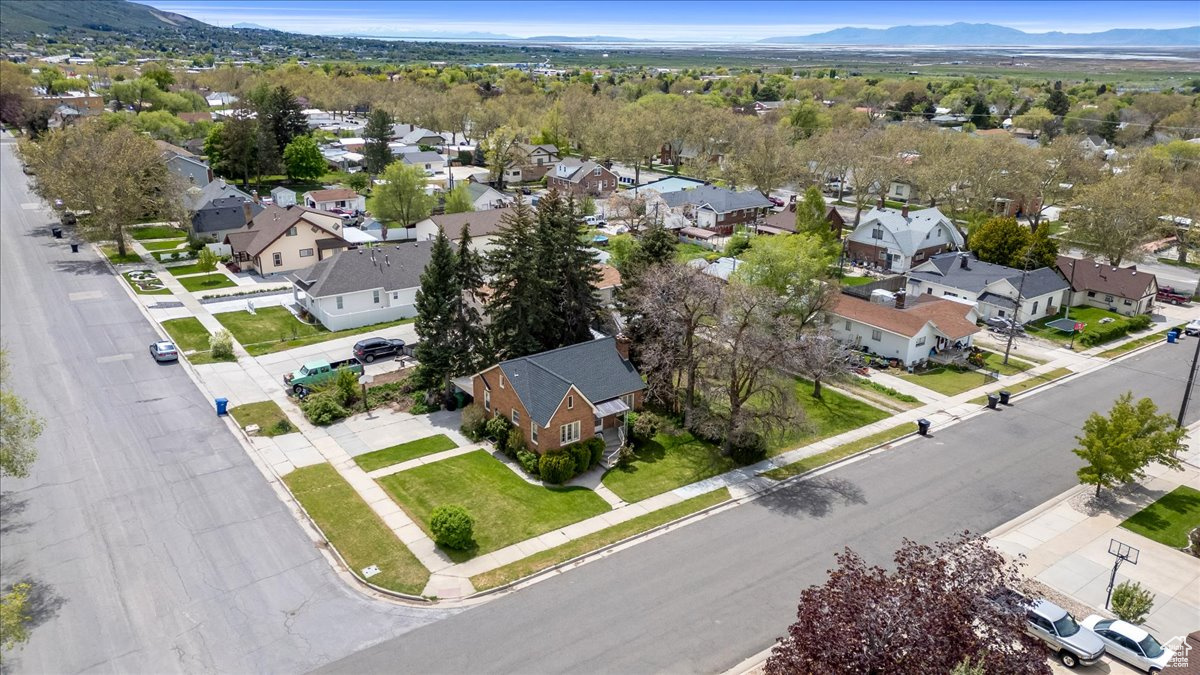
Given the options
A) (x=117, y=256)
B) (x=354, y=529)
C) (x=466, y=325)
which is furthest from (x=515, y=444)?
(x=117, y=256)

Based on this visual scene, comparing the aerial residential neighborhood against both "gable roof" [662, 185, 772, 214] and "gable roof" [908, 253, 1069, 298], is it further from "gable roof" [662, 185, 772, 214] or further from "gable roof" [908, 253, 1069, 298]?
"gable roof" [662, 185, 772, 214]

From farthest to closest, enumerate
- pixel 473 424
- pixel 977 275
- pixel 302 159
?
pixel 302 159 → pixel 977 275 → pixel 473 424

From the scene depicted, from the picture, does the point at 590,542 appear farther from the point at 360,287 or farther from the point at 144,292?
the point at 144,292

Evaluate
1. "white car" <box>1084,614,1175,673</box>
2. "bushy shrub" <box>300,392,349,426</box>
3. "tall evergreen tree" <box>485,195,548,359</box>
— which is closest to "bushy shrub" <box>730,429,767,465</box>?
"tall evergreen tree" <box>485,195,548,359</box>

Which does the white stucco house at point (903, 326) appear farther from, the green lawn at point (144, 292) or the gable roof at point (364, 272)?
the green lawn at point (144, 292)

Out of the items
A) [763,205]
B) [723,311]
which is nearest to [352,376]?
[723,311]

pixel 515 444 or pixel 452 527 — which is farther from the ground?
pixel 452 527
